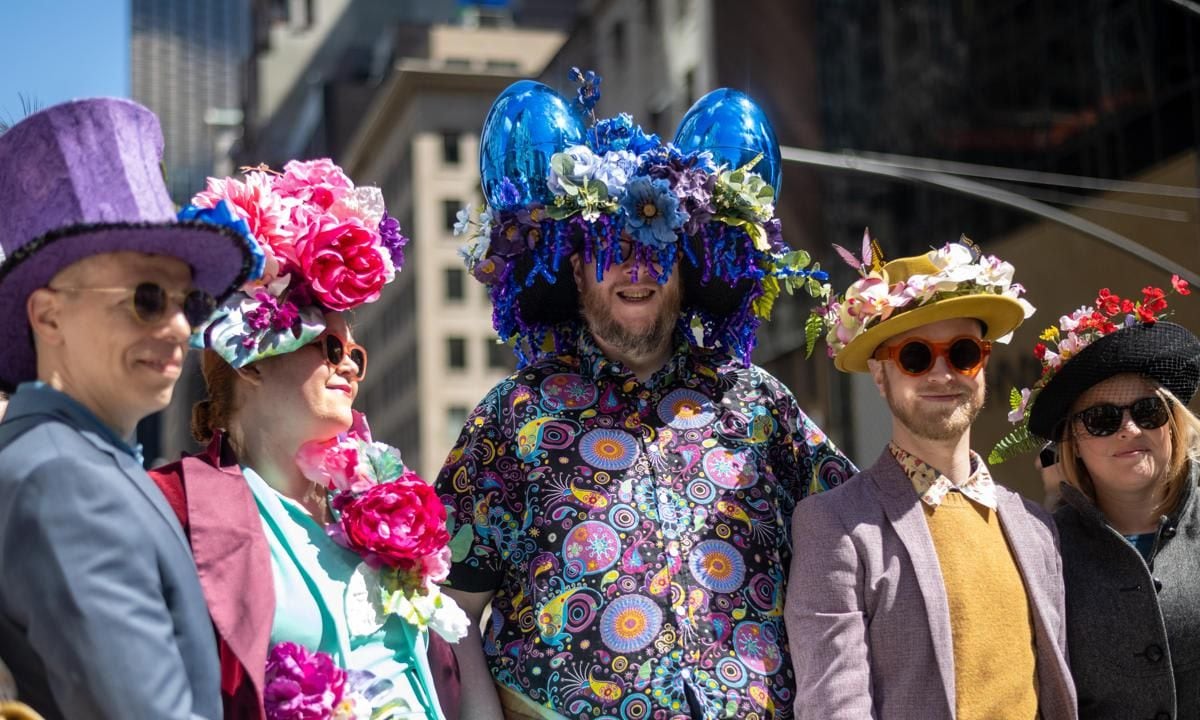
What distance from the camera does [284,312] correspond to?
400 cm

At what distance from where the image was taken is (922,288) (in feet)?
14.6

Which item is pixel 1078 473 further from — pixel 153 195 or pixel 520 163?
pixel 153 195

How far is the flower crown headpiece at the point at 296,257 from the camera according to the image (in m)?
3.96

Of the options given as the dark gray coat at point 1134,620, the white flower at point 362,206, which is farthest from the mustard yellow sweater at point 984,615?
the white flower at point 362,206

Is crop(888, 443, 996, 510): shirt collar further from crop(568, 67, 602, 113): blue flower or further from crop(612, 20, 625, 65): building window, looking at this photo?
crop(612, 20, 625, 65): building window

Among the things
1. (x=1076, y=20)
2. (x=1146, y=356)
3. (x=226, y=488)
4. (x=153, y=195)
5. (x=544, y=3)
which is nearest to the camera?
(x=153, y=195)

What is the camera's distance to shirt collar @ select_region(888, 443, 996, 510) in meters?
4.43

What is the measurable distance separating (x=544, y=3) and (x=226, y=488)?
7424cm

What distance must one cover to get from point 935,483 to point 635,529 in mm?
884

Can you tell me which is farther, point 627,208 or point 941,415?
point 627,208

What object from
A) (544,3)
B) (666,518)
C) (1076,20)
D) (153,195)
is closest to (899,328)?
(666,518)

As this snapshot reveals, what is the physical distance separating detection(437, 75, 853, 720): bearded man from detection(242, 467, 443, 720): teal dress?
0.44 meters

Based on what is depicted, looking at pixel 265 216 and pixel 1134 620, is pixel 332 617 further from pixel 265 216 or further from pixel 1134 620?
pixel 1134 620

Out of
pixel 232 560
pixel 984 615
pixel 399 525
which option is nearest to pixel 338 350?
pixel 399 525
